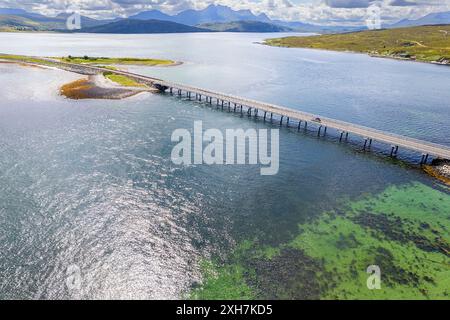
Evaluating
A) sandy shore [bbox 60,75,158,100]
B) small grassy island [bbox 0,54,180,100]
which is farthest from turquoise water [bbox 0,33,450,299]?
small grassy island [bbox 0,54,180,100]

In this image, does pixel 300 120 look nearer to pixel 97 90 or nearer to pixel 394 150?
pixel 394 150

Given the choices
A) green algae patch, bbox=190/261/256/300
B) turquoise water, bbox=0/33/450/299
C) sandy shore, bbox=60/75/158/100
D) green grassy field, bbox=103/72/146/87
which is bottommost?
green algae patch, bbox=190/261/256/300

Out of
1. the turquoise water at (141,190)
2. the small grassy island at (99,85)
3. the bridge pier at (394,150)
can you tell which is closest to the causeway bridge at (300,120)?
the bridge pier at (394,150)

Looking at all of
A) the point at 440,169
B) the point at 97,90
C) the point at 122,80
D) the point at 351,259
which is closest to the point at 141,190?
the point at 351,259

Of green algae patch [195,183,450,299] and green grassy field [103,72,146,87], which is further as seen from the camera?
green grassy field [103,72,146,87]

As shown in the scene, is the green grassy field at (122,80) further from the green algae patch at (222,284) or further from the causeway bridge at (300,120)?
the green algae patch at (222,284)

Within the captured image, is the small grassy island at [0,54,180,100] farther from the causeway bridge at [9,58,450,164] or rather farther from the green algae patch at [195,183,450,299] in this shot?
the green algae patch at [195,183,450,299]
